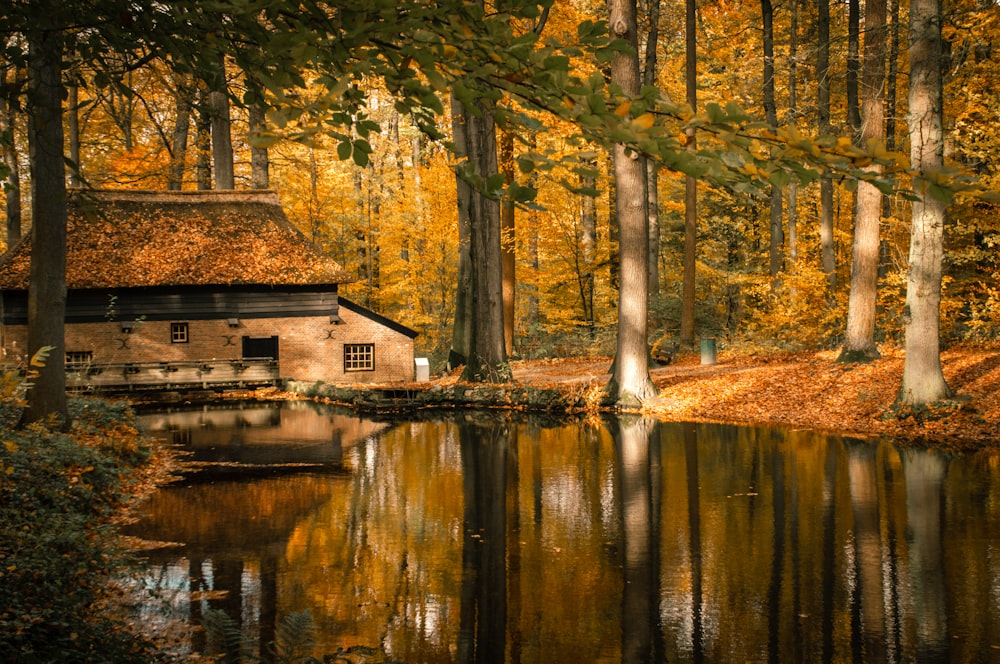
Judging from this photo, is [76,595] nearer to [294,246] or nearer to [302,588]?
[302,588]

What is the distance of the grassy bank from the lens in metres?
5.75

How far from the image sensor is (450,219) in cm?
3991

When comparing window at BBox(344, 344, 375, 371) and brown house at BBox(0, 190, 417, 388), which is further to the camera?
window at BBox(344, 344, 375, 371)

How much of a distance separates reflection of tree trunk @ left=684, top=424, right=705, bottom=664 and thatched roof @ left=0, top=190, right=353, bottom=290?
783 inches

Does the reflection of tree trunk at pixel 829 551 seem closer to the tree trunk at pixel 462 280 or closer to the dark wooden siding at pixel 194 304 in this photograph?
the tree trunk at pixel 462 280

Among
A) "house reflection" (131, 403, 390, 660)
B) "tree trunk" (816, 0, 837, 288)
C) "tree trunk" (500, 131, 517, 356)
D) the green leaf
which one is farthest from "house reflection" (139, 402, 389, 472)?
"tree trunk" (816, 0, 837, 288)

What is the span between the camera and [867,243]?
21625mm

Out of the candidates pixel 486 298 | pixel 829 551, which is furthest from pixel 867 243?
pixel 829 551

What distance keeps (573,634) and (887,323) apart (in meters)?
22.6

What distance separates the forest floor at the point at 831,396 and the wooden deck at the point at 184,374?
35.0ft

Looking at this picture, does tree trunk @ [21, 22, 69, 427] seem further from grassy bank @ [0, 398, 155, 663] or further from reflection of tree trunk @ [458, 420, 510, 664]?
reflection of tree trunk @ [458, 420, 510, 664]

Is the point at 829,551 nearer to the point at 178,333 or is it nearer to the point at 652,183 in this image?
the point at 652,183

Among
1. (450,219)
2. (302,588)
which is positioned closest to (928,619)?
(302,588)

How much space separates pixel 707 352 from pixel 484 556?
19047 mm
